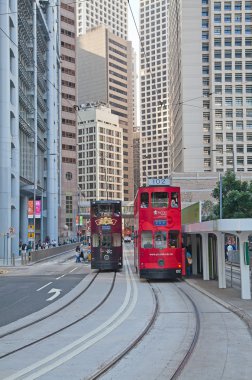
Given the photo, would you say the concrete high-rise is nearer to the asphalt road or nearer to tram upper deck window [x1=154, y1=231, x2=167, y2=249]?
the asphalt road

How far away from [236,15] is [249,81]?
42.5ft

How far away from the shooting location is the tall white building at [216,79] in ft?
336

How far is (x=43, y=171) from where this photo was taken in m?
83.8

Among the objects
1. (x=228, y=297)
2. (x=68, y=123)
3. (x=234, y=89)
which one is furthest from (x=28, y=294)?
(x=68, y=123)

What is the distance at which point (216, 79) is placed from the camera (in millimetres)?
105500

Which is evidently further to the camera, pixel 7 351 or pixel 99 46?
pixel 99 46

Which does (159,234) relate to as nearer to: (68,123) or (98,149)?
(98,149)

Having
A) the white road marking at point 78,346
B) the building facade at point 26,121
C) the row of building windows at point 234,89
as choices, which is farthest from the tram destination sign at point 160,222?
the row of building windows at point 234,89

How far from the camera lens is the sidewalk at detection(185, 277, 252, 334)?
15134mm

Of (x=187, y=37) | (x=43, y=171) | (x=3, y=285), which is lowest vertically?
(x=3, y=285)

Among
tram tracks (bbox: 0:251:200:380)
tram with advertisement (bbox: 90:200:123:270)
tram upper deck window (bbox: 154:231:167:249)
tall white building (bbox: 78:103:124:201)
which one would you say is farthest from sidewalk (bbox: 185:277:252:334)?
tall white building (bbox: 78:103:124:201)

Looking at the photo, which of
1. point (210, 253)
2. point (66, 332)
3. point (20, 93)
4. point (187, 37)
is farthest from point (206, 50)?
point (66, 332)

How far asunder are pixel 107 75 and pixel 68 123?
3798cm

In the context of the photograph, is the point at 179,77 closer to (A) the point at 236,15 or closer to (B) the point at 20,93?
(A) the point at 236,15
